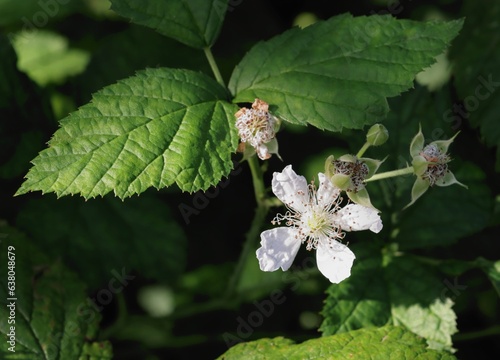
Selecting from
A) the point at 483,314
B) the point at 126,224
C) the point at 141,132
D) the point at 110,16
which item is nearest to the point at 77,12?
the point at 110,16

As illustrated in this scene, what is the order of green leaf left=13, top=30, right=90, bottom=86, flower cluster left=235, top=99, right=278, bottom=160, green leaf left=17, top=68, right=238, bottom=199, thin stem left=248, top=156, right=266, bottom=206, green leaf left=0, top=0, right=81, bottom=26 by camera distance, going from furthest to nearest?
green leaf left=13, top=30, right=90, bottom=86 → green leaf left=0, top=0, right=81, bottom=26 → thin stem left=248, top=156, right=266, bottom=206 → flower cluster left=235, top=99, right=278, bottom=160 → green leaf left=17, top=68, right=238, bottom=199

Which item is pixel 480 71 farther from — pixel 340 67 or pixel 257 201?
pixel 257 201

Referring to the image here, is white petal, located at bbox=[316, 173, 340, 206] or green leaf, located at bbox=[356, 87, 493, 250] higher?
green leaf, located at bbox=[356, 87, 493, 250]

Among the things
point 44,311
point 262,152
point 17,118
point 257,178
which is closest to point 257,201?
point 257,178

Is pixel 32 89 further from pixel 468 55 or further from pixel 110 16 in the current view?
pixel 468 55

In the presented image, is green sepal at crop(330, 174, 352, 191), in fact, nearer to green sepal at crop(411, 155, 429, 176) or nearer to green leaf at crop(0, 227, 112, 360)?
green sepal at crop(411, 155, 429, 176)

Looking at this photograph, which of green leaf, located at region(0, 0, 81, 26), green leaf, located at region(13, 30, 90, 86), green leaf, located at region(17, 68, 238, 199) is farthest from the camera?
green leaf, located at region(13, 30, 90, 86)

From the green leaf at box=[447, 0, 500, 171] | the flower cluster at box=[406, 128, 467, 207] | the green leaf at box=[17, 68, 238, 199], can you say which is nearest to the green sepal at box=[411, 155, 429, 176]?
the flower cluster at box=[406, 128, 467, 207]
